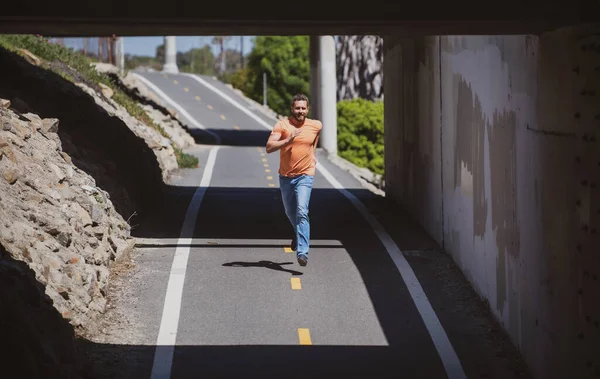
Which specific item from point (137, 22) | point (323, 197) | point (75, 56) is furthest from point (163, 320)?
point (75, 56)

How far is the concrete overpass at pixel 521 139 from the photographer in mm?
8664

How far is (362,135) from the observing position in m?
60.0

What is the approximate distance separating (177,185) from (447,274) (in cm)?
1128

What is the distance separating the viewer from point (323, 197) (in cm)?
2250

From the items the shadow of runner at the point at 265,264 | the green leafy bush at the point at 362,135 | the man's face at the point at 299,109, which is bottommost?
the green leafy bush at the point at 362,135

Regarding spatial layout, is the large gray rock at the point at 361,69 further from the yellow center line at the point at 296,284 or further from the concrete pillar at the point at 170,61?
the yellow center line at the point at 296,284

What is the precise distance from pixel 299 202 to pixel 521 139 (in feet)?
12.0

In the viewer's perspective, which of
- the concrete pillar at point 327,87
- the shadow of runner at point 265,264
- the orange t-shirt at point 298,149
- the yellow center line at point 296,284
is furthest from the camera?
the concrete pillar at point 327,87

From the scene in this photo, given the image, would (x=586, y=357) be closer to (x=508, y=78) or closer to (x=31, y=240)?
(x=508, y=78)

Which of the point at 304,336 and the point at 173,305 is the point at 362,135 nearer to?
the point at 173,305

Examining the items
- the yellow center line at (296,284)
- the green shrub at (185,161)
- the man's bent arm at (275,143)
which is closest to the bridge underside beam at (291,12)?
the man's bent arm at (275,143)

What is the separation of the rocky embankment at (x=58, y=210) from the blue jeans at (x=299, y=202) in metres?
2.47

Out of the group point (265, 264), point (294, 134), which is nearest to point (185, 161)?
point (265, 264)

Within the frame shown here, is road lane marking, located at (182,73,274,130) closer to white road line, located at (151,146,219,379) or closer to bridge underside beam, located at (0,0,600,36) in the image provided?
white road line, located at (151,146,219,379)
